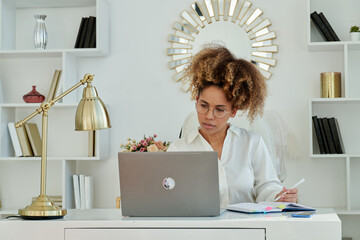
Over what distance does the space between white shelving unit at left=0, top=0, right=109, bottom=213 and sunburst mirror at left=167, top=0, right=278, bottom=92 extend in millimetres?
540

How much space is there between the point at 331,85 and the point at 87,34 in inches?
68.4

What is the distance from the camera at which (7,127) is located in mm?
4242

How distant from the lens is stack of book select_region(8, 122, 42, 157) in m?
4.18

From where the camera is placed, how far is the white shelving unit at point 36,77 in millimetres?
4305

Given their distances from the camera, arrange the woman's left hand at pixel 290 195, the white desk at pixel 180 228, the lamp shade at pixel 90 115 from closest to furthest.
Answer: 1. the white desk at pixel 180 228
2. the lamp shade at pixel 90 115
3. the woman's left hand at pixel 290 195

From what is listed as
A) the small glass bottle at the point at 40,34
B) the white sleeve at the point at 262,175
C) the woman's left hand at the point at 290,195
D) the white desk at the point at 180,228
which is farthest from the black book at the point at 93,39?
the white desk at the point at 180,228

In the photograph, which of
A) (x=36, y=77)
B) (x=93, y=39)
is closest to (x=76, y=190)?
(x=36, y=77)

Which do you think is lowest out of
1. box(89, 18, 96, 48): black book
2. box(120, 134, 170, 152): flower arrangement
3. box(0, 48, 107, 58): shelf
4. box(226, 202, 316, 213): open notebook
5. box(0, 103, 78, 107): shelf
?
box(226, 202, 316, 213): open notebook

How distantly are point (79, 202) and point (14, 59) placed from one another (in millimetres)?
1211

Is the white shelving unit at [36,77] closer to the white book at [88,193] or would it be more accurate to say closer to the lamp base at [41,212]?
the white book at [88,193]

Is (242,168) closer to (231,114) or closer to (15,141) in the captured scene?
(231,114)

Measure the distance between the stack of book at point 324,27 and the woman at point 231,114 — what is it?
1.41m

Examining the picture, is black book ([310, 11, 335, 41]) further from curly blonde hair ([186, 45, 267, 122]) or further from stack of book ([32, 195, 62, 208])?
stack of book ([32, 195, 62, 208])

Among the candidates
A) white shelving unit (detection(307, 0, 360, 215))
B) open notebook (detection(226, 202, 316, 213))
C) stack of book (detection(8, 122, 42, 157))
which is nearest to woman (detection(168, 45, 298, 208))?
open notebook (detection(226, 202, 316, 213))
